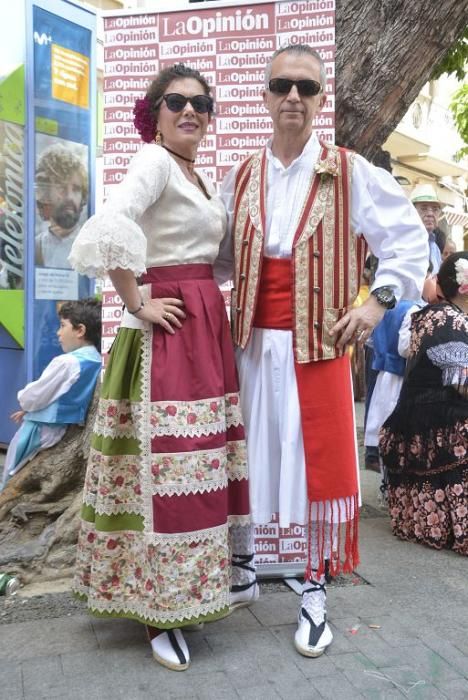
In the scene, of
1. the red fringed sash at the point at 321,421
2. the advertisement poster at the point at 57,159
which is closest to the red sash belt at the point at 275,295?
the red fringed sash at the point at 321,421

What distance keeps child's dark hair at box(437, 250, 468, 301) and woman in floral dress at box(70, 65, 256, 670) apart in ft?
5.75

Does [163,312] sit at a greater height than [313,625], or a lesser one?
greater

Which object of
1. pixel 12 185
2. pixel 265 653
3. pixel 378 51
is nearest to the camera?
pixel 265 653

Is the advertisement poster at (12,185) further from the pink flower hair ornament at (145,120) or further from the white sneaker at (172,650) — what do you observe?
the white sneaker at (172,650)

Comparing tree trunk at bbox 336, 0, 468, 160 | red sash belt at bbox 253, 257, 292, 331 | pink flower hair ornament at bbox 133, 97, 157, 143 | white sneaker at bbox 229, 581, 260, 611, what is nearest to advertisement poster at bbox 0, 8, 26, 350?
tree trunk at bbox 336, 0, 468, 160

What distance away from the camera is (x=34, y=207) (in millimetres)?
6344

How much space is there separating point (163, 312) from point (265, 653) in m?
1.26

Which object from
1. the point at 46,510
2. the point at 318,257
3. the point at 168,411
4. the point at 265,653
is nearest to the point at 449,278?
the point at 318,257

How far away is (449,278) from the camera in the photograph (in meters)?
4.21

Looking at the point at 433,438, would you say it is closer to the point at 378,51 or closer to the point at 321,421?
the point at 321,421

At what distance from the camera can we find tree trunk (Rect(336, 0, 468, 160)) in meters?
3.81

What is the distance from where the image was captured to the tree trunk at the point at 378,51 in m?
3.81

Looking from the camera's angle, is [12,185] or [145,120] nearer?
[145,120]

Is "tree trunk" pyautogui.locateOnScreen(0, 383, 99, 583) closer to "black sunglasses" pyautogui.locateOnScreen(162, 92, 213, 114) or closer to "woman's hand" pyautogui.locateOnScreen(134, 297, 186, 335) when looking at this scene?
"woman's hand" pyautogui.locateOnScreen(134, 297, 186, 335)
